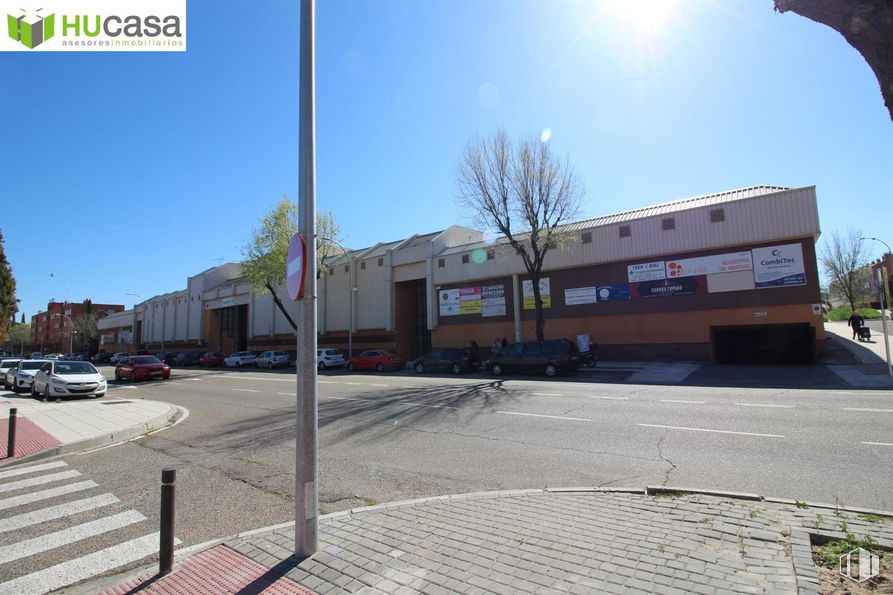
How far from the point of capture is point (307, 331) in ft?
13.9

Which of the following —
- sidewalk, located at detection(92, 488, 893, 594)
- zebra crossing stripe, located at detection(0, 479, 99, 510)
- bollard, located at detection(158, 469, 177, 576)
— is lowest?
zebra crossing stripe, located at detection(0, 479, 99, 510)

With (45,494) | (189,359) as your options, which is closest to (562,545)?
(45,494)

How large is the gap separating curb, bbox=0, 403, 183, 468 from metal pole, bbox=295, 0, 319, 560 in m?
7.52

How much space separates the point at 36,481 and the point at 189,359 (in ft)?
155

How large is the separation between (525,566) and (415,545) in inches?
38.4

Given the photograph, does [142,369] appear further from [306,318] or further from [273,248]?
[306,318]

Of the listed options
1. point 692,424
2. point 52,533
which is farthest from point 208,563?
point 692,424

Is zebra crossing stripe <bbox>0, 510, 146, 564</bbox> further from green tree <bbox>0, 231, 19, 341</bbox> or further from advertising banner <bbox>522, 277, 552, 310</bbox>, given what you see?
green tree <bbox>0, 231, 19, 341</bbox>

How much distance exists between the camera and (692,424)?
9.47 meters

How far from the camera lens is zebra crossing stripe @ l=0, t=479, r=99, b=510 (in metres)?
6.04

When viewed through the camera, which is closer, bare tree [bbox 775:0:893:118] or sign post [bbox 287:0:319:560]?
bare tree [bbox 775:0:893:118]

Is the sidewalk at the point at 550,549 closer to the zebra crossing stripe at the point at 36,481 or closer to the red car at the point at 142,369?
the zebra crossing stripe at the point at 36,481

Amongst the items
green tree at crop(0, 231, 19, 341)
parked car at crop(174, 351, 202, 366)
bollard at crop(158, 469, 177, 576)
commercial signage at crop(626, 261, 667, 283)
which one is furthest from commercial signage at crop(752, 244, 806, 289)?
green tree at crop(0, 231, 19, 341)

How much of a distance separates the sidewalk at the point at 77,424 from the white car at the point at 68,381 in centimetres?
130
